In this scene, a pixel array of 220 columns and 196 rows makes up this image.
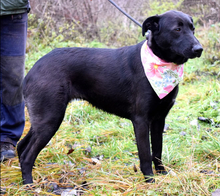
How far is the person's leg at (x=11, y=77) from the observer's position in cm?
277

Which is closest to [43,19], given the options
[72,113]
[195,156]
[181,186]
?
[72,113]

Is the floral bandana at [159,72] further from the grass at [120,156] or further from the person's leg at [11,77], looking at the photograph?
the person's leg at [11,77]

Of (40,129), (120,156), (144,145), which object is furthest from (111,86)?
(120,156)

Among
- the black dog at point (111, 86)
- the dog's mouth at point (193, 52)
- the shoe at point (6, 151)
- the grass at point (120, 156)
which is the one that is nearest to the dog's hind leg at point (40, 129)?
the black dog at point (111, 86)

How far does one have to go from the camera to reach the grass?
2088mm

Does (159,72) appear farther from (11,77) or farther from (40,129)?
(11,77)

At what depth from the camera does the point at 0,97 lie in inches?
117

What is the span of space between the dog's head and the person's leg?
1.40 meters

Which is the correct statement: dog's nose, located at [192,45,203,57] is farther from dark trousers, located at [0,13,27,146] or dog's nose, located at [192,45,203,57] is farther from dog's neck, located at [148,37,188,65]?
dark trousers, located at [0,13,27,146]

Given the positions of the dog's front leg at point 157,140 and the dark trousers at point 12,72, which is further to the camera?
the dark trousers at point 12,72

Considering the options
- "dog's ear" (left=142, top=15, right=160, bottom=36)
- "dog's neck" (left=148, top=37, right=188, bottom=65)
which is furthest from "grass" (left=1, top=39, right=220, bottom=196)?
"dog's ear" (left=142, top=15, right=160, bottom=36)

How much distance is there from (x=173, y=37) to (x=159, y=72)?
1.05 ft

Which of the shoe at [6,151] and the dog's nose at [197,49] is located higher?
the dog's nose at [197,49]

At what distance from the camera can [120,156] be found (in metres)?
2.96
